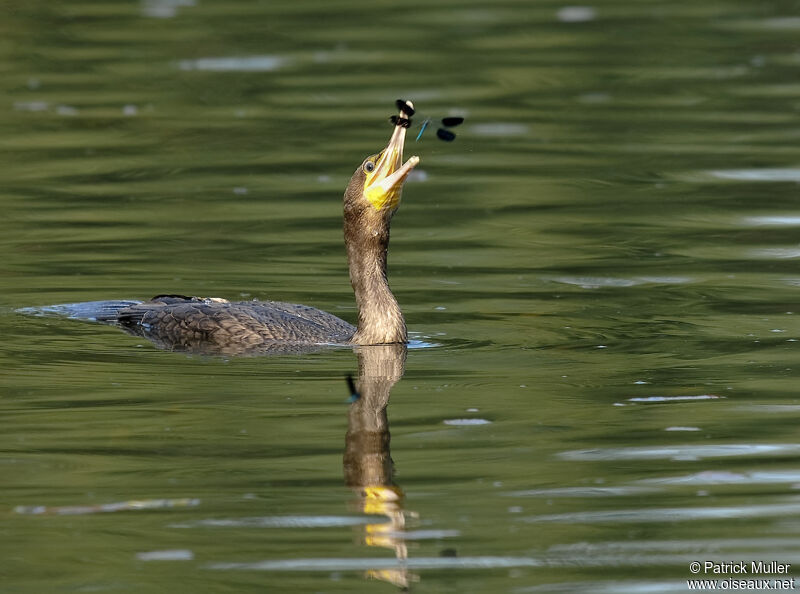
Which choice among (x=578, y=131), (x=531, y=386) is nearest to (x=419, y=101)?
(x=578, y=131)

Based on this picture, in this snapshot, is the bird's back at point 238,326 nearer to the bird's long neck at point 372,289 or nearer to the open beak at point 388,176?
the bird's long neck at point 372,289

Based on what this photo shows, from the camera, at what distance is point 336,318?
33.1 feet

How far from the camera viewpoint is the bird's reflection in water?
6199 mm

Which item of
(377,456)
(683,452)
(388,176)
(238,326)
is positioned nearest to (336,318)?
(238,326)

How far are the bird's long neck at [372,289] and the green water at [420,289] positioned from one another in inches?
7.9

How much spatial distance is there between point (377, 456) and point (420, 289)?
3893 millimetres

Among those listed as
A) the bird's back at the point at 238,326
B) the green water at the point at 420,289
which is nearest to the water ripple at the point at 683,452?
the green water at the point at 420,289

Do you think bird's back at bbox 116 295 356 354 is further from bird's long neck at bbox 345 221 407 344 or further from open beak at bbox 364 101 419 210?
open beak at bbox 364 101 419 210

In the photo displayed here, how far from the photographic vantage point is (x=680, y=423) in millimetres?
7777

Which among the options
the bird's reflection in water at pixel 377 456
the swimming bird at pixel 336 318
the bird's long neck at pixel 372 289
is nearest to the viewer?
the bird's reflection in water at pixel 377 456

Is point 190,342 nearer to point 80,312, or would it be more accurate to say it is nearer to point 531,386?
point 80,312

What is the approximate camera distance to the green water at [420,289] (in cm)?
629

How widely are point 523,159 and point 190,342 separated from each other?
605 centimetres

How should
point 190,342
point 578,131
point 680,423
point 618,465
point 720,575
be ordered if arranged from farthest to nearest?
point 578,131 → point 190,342 → point 680,423 → point 618,465 → point 720,575
